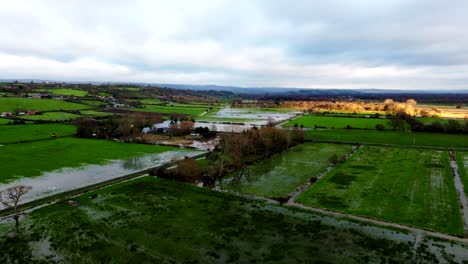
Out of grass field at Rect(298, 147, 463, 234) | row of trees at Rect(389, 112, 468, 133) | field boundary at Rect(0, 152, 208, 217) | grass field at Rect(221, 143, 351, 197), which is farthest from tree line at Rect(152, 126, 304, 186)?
row of trees at Rect(389, 112, 468, 133)

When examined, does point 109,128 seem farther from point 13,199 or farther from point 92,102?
point 92,102

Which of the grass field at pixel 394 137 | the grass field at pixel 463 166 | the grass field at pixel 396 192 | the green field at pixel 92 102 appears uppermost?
the green field at pixel 92 102

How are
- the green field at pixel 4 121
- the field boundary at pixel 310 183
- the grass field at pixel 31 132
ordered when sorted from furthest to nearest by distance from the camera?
the green field at pixel 4 121 → the grass field at pixel 31 132 → the field boundary at pixel 310 183

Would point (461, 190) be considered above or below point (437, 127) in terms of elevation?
below

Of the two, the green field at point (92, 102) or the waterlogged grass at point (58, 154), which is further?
the green field at point (92, 102)

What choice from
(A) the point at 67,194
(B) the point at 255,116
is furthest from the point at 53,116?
(A) the point at 67,194

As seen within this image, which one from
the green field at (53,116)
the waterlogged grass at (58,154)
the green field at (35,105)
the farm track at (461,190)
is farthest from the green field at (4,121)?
the farm track at (461,190)

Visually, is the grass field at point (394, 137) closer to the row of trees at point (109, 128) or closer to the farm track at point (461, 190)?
the farm track at point (461, 190)
